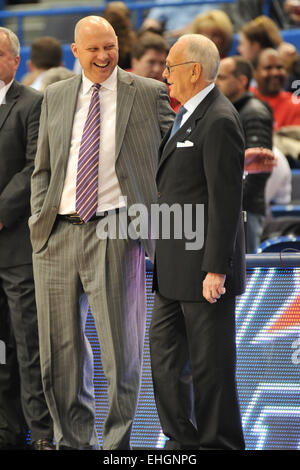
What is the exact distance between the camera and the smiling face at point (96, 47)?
3.46 metres

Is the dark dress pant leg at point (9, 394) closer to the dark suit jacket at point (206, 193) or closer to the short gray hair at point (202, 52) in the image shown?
the dark suit jacket at point (206, 193)

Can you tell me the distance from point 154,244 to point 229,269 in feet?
1.65

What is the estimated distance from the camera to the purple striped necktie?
341 centimetres

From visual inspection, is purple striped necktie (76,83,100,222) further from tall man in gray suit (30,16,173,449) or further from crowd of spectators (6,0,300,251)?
crowd of spectators (6,0,300,251)

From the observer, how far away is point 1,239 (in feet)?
12.3

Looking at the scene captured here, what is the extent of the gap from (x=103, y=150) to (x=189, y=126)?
0.44m

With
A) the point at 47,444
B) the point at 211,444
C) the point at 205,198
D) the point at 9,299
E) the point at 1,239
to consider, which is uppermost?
the point at 205,198

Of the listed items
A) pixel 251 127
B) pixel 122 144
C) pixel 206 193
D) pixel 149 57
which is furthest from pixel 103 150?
pixel 149 57

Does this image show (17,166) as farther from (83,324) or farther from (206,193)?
(206,193)

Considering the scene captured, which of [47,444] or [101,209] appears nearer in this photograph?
[101,209]

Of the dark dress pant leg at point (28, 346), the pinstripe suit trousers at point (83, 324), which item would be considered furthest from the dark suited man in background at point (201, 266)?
the dark dress pant leg at point (28, 346)

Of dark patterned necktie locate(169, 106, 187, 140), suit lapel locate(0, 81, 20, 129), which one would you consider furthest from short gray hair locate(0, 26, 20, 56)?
dark patterned necktie locate(169, 106, 187, 140)

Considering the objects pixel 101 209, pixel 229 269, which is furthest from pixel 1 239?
pixel 229 269
